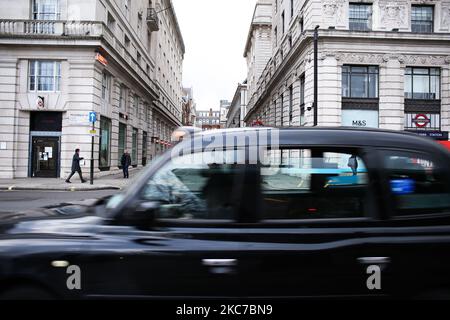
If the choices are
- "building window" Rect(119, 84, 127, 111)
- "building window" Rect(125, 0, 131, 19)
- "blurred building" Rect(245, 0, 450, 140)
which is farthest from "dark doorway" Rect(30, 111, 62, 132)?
"blurred building" Rect(245, 0, 450, 140)

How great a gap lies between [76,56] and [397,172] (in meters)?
21.7

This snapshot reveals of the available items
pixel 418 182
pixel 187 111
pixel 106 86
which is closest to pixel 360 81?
pixel 106 86

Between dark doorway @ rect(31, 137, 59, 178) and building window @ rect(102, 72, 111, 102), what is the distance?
4.50m

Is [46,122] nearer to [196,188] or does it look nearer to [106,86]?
[106,86]

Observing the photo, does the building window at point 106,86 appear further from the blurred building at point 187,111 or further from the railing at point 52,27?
the blurred building at point 187,111

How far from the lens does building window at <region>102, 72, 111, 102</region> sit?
22.7 m

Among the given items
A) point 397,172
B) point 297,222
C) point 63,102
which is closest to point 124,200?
point 297,222

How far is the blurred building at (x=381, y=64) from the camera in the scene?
23203 mm

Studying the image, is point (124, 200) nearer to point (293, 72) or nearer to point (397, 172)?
→ point (397, 172)

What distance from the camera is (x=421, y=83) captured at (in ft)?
78.3

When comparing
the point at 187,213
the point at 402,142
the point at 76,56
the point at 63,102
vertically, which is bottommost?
the point at 187,213

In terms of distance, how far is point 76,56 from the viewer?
20.2 m

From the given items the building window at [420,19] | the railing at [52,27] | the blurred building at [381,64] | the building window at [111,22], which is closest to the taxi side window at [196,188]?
the railing at [52,27]

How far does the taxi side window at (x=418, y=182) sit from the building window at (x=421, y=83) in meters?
24.8
